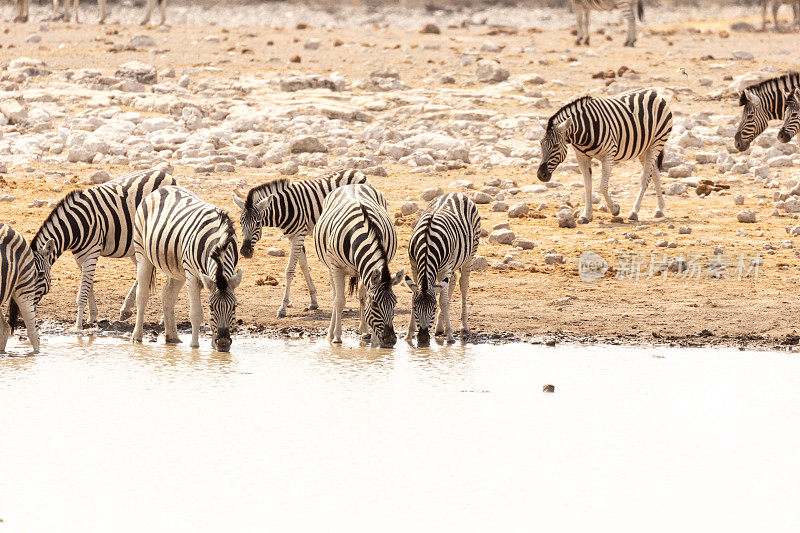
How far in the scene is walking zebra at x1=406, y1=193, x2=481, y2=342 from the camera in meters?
10.2

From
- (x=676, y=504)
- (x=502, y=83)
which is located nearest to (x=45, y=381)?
(x=676, y=504)

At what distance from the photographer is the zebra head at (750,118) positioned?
659 inches

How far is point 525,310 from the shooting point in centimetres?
1208

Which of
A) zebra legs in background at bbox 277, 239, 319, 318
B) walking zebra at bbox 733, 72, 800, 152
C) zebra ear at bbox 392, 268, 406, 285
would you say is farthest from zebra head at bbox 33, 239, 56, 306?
walking zebra at bbox 733, 72, 800, 152

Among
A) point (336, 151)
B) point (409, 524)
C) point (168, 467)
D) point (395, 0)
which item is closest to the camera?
point (409, 524)

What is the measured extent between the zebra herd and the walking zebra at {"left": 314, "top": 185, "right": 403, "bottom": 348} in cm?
1

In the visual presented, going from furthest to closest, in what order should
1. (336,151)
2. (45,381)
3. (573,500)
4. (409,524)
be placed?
1. (336,151)
2. (45,381)
3. (573,500)
4. (409,524)

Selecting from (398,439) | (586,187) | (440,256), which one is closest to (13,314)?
(440,256)

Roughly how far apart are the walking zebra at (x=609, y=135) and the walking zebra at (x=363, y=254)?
17.0 ft

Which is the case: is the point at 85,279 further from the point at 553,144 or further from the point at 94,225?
the point at 553,144

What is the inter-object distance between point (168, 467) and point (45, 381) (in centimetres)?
243

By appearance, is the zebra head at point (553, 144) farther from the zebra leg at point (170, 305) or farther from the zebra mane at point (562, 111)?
the zebra leg at point (170, 305)

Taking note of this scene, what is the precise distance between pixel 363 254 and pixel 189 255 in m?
1.35

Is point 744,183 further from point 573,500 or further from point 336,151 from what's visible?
point 573,500
